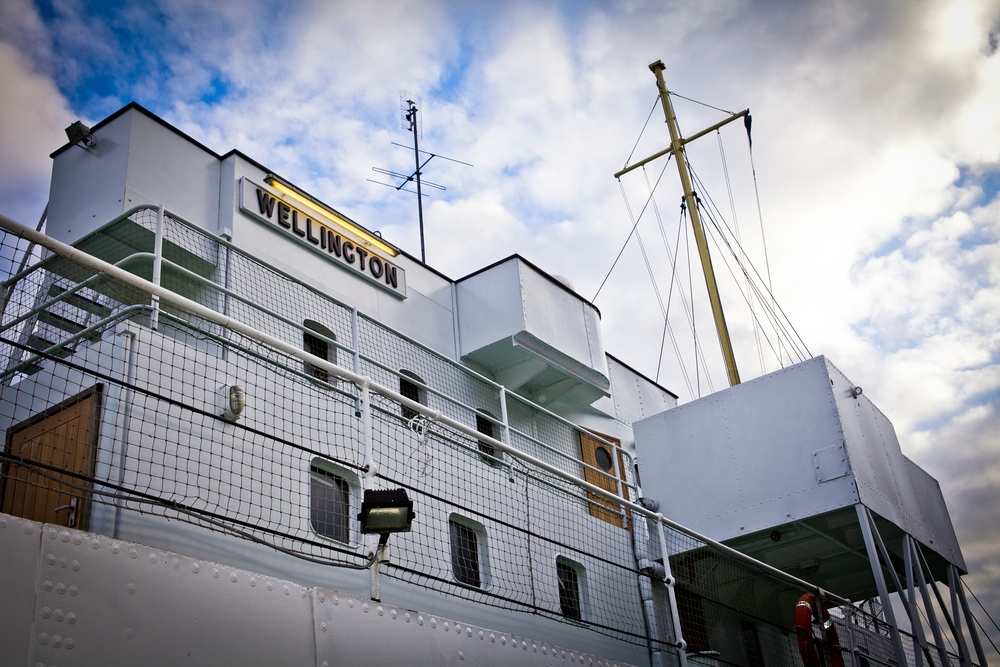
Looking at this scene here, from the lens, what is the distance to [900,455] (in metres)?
11.7

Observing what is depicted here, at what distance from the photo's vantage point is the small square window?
342 inches

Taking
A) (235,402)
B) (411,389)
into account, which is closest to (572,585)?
(411,389)

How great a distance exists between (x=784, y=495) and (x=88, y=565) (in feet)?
25.8

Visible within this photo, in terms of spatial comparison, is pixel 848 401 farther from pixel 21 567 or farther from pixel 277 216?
pixel 21 567

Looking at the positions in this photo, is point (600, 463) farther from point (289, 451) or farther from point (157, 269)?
point (157, 269)

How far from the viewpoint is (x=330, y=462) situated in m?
6.49

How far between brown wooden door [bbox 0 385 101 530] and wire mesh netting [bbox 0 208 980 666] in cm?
2

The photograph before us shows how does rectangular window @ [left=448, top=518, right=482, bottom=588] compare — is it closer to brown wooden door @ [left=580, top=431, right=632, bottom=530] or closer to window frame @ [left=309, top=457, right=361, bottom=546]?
window frame @ [left=309, top=457, right=361, bottom=546]

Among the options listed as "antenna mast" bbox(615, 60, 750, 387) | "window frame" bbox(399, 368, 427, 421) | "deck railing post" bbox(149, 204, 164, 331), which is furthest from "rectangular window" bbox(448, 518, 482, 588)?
"antenna mast" bbox(615, 60, 750, 387)

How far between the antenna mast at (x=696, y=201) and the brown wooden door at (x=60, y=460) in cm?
1087

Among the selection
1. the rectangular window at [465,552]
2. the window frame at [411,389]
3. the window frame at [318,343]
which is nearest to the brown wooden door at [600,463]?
the window frame at [411,389]

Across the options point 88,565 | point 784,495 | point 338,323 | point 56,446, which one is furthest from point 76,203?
point 784,495

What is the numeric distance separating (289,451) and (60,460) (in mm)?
1624

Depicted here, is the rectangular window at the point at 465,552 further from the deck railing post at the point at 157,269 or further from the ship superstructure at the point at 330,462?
the deck railing post at the point at 157,269
